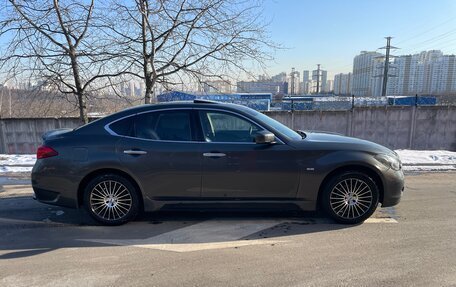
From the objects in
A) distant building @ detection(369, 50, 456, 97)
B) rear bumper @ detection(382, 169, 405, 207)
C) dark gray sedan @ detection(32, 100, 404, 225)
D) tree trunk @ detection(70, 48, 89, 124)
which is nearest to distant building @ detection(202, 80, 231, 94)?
tree trunk @ detection(70, 48, 89, 124)

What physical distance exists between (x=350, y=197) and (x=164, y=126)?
265 centimetres

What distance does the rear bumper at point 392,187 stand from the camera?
4.50m

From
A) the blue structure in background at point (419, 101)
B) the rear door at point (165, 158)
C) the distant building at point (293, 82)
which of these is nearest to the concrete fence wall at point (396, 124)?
the blue structure in background at point (419, 101)

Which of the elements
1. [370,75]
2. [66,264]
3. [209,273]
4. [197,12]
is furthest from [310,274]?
[370,75]

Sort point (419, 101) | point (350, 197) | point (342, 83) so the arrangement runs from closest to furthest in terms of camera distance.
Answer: point (350, 197)
point (419, 101)
point (342, 83)

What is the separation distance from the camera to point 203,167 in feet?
14.6

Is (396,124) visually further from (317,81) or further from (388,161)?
(317,81)

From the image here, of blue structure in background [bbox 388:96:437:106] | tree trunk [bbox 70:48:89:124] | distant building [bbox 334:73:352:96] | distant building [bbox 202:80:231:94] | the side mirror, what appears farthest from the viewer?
distant building [bbox 334:73:352:96]

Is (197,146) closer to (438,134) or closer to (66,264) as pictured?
(66,264)

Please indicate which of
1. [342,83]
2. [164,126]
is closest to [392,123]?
[164,126]

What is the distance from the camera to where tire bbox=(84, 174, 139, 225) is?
4578 mm

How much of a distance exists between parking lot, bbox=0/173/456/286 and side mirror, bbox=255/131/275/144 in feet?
3.71

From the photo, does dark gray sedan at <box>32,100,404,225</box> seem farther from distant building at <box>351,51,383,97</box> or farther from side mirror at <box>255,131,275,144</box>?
distant building at <box>351,51,383,97</box>

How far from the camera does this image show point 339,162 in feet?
14.5
